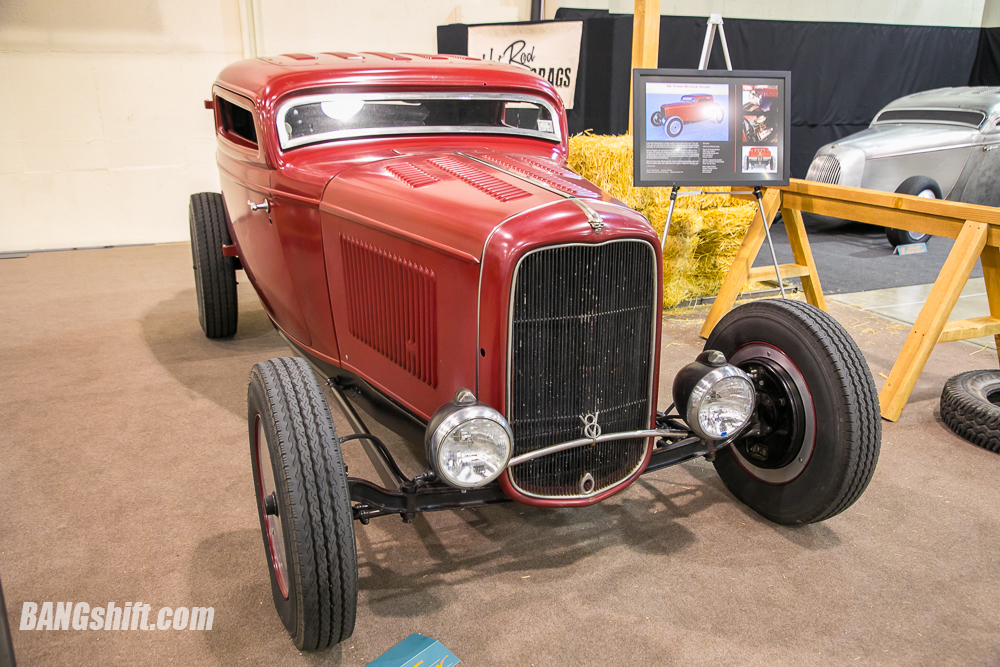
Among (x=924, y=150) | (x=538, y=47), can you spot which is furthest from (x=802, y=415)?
(x=924, y=150)

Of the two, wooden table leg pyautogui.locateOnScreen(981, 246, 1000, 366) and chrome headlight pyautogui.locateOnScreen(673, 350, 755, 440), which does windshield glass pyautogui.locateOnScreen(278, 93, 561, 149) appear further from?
wooden table leg pyautogui.locateOnScreen(981, 246, 1000, 366)

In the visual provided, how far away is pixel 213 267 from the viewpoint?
13.3 ft

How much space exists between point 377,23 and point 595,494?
259 inches

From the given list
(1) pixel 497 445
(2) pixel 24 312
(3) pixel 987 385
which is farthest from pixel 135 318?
(3) pixel 987 385

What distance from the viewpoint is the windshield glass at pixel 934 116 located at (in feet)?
24.3

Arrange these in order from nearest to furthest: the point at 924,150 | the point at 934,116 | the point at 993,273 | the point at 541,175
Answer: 1. the point at 541,175
2. the point at 993,273
3. the point at 924,150
4. the point at 934,116

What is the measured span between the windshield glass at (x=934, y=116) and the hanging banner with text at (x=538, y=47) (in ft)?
13.0

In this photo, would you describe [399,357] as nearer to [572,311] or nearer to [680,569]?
[572,311]

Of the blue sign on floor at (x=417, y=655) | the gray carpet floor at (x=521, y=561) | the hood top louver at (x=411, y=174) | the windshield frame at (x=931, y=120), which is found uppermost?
the hood top louver at (x=411, y=174)

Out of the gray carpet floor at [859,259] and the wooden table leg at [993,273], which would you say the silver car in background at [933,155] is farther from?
the wooden table leg at [993,273]

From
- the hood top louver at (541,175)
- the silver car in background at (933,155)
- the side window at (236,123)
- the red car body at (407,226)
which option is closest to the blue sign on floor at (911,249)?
the silver car in background at (933,155)

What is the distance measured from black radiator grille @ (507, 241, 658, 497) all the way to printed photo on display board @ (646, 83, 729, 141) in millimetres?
2194

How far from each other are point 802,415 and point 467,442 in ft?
4.06

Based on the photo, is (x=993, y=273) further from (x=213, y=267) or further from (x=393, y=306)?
(x=213, y=267)
